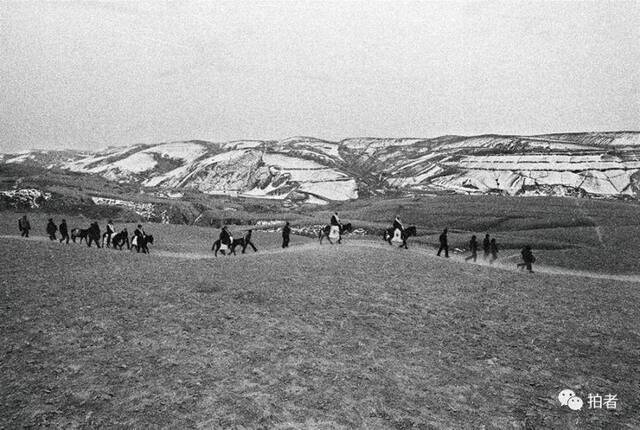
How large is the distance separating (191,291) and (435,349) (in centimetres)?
946

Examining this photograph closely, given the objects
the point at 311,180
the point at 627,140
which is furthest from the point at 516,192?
the point at 627,140

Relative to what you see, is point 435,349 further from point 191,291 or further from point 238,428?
point 191,291

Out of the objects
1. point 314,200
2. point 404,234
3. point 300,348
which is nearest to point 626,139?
point 314,200

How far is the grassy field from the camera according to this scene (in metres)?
8.70

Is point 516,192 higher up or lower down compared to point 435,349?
higher up

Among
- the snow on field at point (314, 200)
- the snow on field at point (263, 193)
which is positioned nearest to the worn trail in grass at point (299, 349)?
the snow on field at point (314, 200)

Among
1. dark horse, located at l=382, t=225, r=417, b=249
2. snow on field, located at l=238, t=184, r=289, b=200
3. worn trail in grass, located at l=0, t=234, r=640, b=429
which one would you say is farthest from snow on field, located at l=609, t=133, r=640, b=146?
worn trail in grass, located at l=0, t=234, r=640, b=429

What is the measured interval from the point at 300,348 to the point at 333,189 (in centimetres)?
14864

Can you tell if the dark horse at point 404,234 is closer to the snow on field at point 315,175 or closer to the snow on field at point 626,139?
the snow on field at point 315,175

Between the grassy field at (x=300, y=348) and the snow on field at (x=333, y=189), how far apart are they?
133 metres

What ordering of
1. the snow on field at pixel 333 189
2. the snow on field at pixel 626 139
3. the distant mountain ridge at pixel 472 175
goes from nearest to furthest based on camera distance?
the distant mountain ridge at pixel 472 175 → the snow on field at pixel 333 189 → the snow on field at pixel 626 139

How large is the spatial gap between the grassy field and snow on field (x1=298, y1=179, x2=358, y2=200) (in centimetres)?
13268

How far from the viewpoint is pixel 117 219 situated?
5966cm

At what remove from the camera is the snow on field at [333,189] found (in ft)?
503
